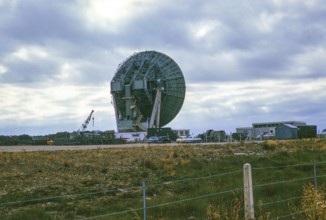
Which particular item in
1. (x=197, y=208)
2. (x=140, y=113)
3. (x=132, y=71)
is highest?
(x=132, y=71)

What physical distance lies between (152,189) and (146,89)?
264 ft

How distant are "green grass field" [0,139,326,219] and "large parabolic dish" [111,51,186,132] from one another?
71.7 meters

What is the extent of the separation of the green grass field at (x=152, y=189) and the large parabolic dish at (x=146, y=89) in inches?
2821

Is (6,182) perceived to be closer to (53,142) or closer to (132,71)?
(53,142)

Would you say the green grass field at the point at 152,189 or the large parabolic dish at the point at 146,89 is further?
the large parabolic dish at the point at 146,89

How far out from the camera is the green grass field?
38.9 ft

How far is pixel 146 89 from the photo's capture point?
96500 mm

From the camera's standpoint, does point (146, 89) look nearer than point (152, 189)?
No

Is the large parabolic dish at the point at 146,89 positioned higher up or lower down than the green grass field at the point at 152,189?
higher up

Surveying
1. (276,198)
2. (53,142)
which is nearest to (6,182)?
(276,198)

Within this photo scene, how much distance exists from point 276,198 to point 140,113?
8986 cm

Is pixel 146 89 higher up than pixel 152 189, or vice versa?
pixel 146 89

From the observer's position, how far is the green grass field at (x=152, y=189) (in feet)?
38.9

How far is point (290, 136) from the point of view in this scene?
249ft
